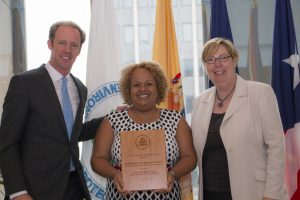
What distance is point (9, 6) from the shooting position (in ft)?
13.2

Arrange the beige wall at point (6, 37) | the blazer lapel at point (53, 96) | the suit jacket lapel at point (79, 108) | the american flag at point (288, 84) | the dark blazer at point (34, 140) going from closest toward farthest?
the dark blazer at point (34, 140)
the blazer lapel at point (53, 96)
the suit jacket lapel at point (79, 108)
the american flag at point (288, 84)
the beige wall at point (6, 37)

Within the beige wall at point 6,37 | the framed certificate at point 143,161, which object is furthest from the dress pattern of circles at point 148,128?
the beige wall at point 6,37

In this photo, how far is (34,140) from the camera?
2.22 metres

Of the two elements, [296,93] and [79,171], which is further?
[296,93]

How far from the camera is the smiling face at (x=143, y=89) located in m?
2.39

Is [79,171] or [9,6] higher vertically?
[9,6]

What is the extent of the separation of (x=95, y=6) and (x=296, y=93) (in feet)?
6.55

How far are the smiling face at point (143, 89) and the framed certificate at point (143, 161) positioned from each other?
25 cm

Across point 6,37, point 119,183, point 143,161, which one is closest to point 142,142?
point 143,161

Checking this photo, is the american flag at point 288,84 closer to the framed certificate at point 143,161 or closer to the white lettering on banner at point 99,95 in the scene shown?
the white lettering on banner at point 99,95

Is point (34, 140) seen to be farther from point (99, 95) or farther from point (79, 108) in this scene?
point (99, 95)

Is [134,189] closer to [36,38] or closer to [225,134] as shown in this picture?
[225,134]

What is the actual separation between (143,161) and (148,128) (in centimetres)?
25

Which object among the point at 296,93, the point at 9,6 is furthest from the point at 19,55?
the point at 296,93
